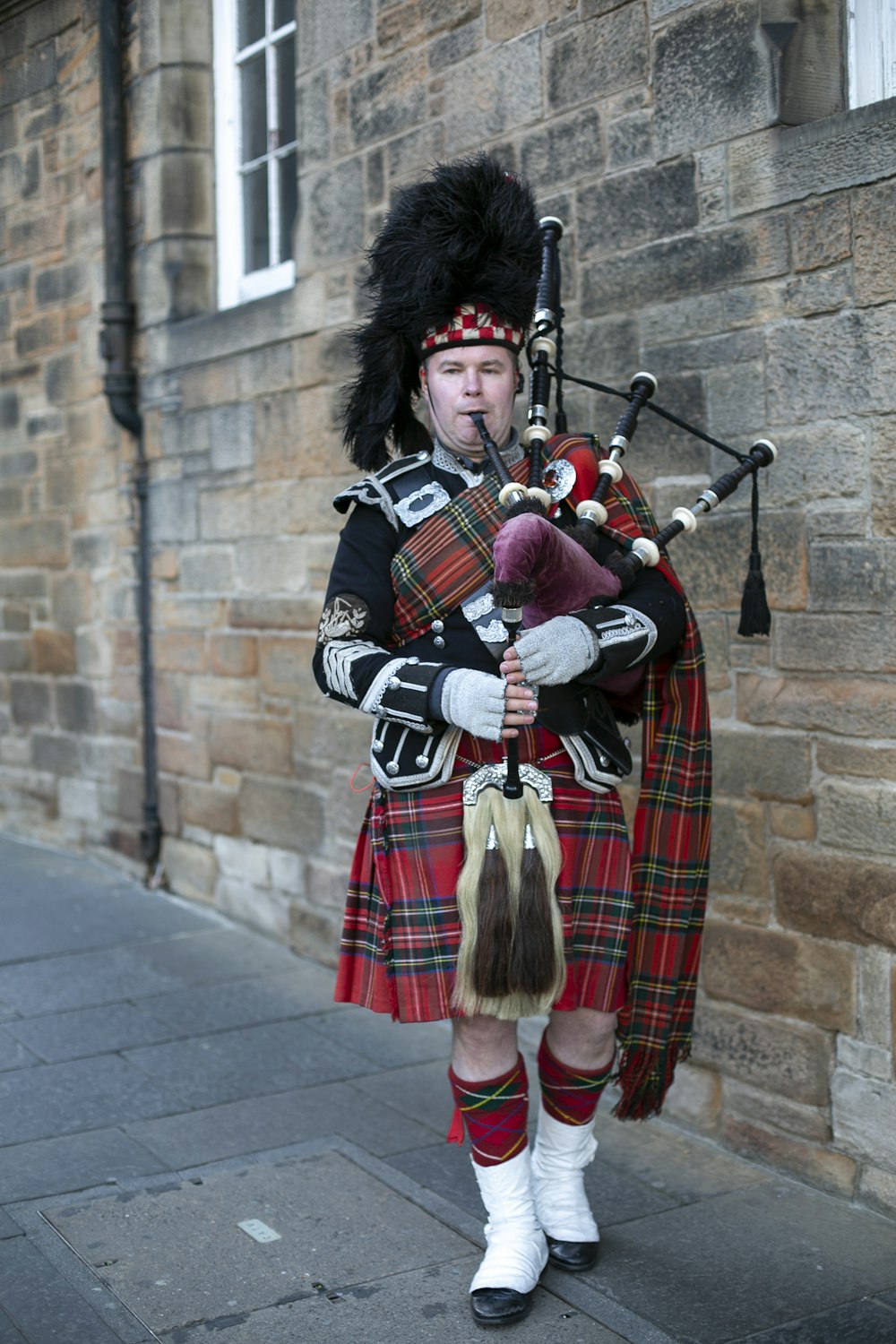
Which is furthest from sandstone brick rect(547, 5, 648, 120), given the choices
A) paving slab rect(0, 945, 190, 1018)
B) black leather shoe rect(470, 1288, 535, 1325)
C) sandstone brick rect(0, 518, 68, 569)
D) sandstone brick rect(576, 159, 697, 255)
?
sandstone brick rect(0, 518, 68, 569)

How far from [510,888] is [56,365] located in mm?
4856

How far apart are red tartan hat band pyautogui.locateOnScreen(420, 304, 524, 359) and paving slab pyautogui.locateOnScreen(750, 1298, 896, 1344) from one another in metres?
1.86

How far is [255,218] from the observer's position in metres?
5.73

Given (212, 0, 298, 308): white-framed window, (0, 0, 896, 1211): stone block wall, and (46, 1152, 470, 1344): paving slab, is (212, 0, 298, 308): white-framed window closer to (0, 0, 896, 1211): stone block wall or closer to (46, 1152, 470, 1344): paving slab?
(0, 0, 896, 1211): stone block wall

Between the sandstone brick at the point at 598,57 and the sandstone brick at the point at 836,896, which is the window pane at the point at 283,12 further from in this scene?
the sandstone brick at the point at 836,896

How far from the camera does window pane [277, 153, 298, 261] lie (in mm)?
5457

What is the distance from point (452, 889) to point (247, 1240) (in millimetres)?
934

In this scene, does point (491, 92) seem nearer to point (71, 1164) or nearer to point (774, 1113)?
point (774, 1113)

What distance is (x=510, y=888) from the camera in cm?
258

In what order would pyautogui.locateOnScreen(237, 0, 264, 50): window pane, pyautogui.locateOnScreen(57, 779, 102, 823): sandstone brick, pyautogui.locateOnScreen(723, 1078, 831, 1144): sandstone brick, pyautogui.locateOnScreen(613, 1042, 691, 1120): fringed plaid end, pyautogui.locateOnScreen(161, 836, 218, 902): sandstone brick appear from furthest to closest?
pyautogui.locateOnScreen(57, 779, 102, 823): sandstone brick, pyautogui.locateOnScreen(161, 836, 218, 902): sandstone brick, pyautogui.locateOnScreen(237, 0, 264, 50): window pane, pyautogui.locateOnScreen(723, 1078, 831, 1144): sandstone brick, pyautogui.locateOnScreen(613, 1042, 691, 1120): fringed plaid end

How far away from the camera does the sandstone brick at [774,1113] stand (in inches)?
128

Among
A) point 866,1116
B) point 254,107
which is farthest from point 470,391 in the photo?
point 254,107

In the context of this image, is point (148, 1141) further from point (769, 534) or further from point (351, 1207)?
point (769, 534)

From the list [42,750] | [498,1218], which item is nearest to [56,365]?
[42,750]
